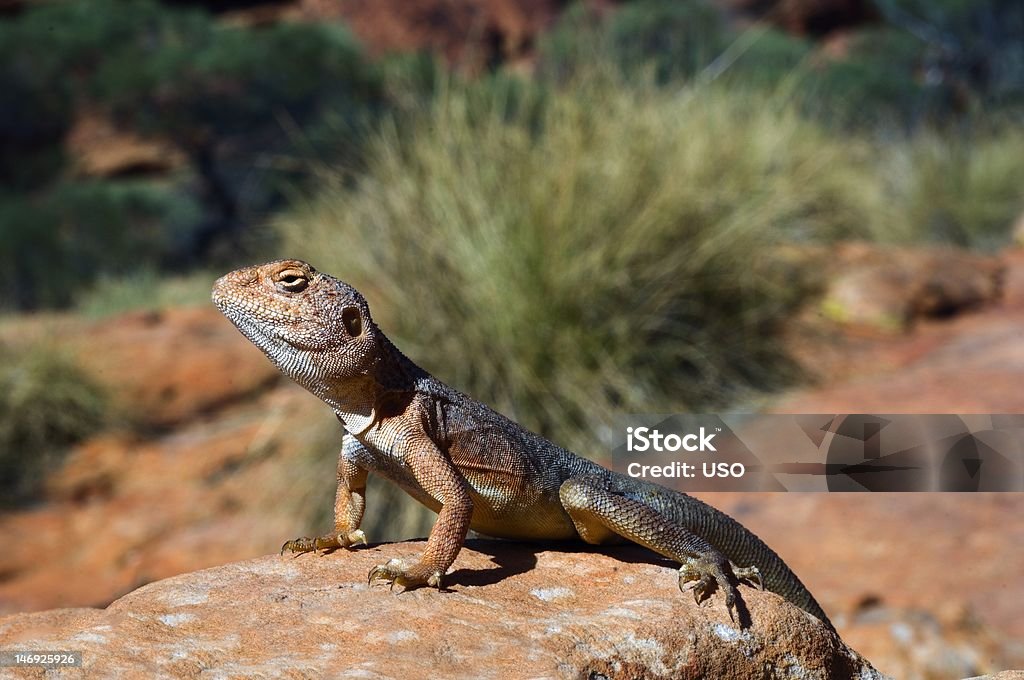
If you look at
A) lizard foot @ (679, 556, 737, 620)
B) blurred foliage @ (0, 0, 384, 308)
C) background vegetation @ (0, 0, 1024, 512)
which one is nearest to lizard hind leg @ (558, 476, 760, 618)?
lizard foot @ (679, 556, 737, 620)

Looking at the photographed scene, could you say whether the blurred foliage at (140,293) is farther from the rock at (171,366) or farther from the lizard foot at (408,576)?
the lizard foot at (408,576)

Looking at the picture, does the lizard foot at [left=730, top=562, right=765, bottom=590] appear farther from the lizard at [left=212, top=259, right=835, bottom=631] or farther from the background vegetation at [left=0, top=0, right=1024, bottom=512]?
the background vegetation at [left=0, top=0, right=1024, bottom=512]

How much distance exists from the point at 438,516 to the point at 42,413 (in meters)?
8.63

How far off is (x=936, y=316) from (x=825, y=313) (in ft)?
4.30

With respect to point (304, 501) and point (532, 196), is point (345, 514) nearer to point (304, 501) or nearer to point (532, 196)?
point (304, 501)

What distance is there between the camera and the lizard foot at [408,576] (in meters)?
3.46

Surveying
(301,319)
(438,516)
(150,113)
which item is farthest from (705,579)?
(150,113)

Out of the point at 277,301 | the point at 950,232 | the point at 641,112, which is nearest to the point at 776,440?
the point at 641,112

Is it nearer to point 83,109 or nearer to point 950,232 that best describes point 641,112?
point 950,232

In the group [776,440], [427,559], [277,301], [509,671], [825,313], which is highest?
[825,313]

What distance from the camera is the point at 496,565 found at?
384 cm

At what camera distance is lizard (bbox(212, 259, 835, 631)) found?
3.56 metres

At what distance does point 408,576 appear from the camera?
346 cm

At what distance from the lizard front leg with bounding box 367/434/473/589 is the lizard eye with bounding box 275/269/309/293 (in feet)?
1.98
